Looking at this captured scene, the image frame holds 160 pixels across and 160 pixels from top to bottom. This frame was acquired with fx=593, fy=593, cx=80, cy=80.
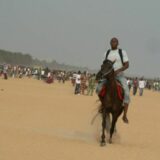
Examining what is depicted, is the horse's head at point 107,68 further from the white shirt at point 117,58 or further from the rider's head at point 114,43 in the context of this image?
the rider's head at point 114,43

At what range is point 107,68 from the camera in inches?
480

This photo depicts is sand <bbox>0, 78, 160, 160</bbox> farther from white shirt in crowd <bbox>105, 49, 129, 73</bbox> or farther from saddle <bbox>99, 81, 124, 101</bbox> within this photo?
white shirt in crowd <bbox>105, 49, 129, 73</bbox>

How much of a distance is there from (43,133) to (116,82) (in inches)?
91.7

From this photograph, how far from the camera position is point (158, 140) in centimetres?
1459

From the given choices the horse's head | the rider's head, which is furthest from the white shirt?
the horse's head

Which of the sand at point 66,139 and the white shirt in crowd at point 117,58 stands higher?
the white shirt in crowd at point 117,58

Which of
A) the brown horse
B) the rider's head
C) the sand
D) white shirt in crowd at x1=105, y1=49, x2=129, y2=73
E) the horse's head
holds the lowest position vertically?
the sand

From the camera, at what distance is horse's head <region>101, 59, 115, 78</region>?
1215cm

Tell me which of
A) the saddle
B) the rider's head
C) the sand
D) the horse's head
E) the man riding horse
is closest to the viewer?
the sand

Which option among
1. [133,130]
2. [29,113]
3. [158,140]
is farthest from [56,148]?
[29,113]

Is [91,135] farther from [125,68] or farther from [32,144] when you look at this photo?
[32,144]

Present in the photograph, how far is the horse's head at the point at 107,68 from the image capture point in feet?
39.9

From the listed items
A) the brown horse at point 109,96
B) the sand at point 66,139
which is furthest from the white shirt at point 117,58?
the sand at point 66,139

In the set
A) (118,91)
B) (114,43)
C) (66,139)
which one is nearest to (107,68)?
(118,91)
